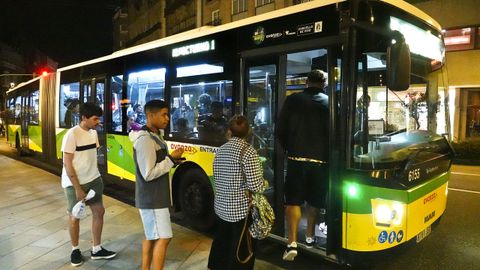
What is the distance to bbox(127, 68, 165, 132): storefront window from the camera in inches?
261

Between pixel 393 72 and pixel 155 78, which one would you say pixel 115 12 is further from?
pixel 393 72

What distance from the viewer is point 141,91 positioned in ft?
23.4

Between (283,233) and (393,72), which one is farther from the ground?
(393,72)

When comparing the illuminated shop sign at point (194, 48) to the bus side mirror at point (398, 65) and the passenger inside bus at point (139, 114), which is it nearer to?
the passenger inside bus at point (139, 114)

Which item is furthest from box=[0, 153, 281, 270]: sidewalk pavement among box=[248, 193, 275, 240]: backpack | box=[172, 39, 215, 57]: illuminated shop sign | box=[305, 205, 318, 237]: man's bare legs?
box=[172, 39, 215, 57]: illuminated shop sign

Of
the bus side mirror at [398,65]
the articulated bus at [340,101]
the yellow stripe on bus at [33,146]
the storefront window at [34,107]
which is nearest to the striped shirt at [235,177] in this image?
the articulated bus at [340,101]

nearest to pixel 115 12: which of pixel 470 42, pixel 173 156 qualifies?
pixel 470 42

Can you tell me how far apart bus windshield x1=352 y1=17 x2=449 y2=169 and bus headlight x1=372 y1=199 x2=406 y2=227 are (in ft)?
1.16

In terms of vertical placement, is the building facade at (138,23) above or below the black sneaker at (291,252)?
above

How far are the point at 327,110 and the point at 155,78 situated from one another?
11.3ft

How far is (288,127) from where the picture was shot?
4457mm

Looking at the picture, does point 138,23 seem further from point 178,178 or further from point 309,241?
point 309,241

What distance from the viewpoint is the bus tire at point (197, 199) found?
579 centimetres

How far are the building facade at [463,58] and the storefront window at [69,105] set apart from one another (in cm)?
1644
